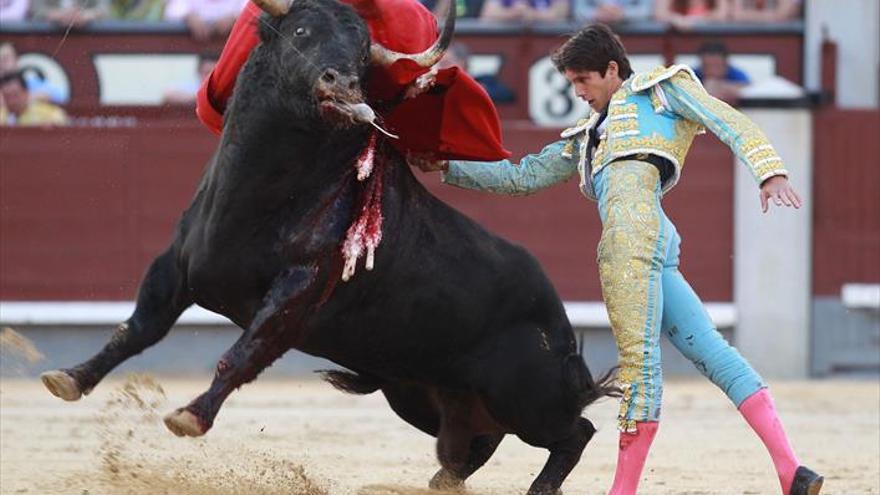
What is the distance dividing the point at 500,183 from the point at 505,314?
0.35 meters

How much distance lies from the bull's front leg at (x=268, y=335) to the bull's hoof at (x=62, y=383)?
446 mm

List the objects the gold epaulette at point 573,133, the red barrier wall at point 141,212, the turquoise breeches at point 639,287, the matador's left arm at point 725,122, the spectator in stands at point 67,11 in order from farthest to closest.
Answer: the spectator in stands at point 67,11
the red barrier wall at point 141,212
the gold epaulette at point 573,133
the turquoise breeches at point 639,287
the matador's left arm at point 725,122

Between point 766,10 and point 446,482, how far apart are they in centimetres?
598

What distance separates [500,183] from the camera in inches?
194

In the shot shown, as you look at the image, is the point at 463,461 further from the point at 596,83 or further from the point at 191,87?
the point at 191,87

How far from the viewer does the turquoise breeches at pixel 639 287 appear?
4.45 meters

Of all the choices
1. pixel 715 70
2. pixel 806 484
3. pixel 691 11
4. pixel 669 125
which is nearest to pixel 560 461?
pixel 806 484

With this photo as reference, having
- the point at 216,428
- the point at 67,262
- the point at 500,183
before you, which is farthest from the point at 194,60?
the point at 500,183

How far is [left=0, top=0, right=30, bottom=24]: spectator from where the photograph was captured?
10.4m

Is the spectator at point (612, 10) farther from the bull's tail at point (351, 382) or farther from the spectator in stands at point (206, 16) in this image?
the bull's tail at point (351, 382)

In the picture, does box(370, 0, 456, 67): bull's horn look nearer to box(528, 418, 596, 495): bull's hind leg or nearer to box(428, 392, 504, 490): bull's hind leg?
box(428, 392, 504, 490): bull's hind leg

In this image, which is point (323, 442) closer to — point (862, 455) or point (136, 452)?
point (136, 452)

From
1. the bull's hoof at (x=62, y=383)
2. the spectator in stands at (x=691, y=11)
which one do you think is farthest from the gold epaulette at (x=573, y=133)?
the spectator in stands at (x=691, y=11)

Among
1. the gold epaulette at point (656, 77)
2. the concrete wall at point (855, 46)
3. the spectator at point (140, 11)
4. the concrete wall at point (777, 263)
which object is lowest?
the concrete wall at point (777, 263)
